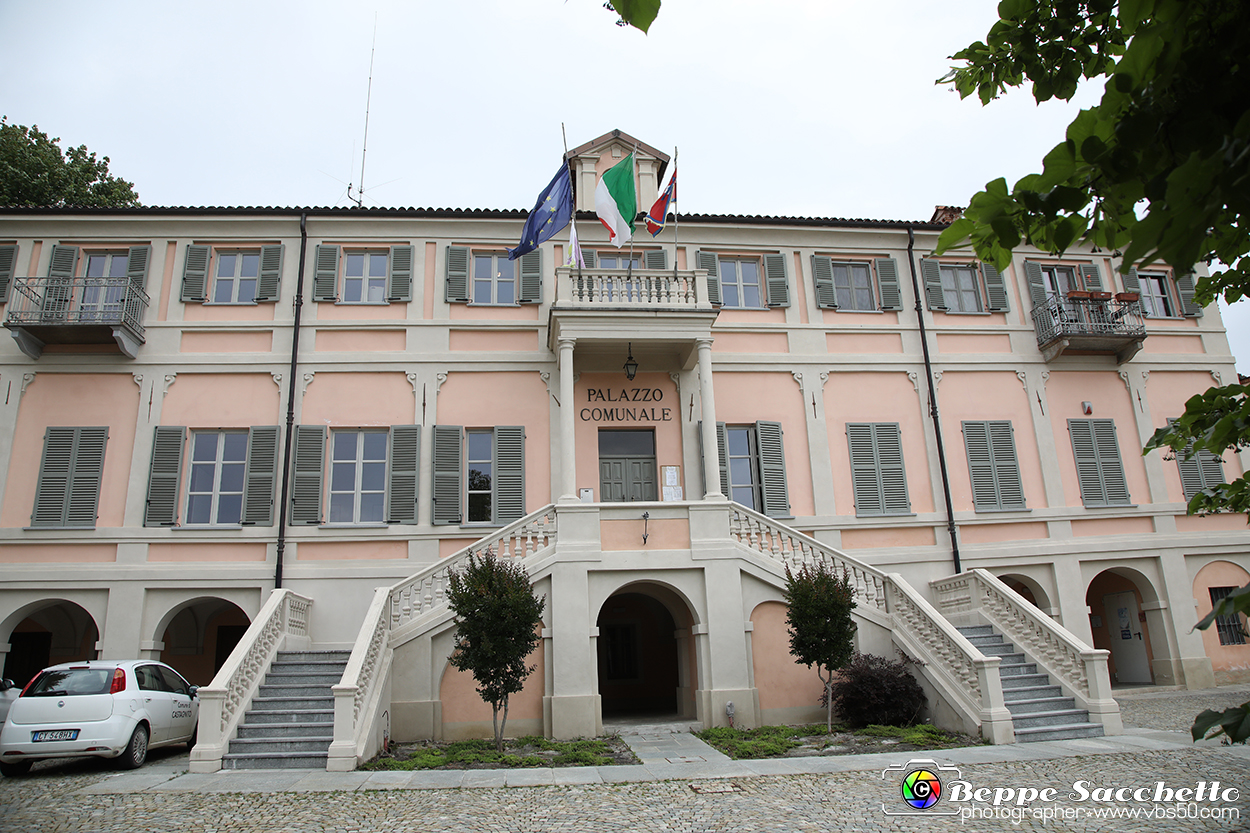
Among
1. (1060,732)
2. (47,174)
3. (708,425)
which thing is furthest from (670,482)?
(47,174)

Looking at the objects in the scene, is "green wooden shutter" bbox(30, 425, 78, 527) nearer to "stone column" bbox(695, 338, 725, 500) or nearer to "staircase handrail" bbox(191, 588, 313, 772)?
"staircase handrail" bbox(191, 588, 313, 772)

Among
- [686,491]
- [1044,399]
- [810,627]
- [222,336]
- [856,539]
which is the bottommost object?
[810,627]

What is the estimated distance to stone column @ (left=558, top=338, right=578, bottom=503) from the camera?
14.7 m

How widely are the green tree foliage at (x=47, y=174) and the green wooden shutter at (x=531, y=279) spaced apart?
1403cm

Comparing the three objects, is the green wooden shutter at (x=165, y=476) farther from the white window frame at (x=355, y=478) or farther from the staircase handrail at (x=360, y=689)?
the staircase handrail at (x=360, y=689)

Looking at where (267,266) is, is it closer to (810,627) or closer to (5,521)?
(5,521)

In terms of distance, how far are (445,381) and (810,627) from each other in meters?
8.95

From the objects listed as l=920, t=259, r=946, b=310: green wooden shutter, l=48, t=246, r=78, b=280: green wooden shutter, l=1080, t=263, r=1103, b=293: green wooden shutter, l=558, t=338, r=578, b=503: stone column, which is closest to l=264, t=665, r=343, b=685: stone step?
l=558, t=338, r=578, b=503: stone column

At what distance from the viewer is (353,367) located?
16.9 metres

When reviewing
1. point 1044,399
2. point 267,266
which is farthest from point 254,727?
point 1044,399

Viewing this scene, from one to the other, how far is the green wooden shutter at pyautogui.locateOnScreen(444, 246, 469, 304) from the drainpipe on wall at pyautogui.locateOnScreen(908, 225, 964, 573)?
10.2m

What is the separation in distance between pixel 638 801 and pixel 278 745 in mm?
5565

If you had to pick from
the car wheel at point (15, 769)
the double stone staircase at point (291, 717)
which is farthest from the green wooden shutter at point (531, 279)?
the car wheel at point (15, 769)

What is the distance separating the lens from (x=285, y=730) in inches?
453
